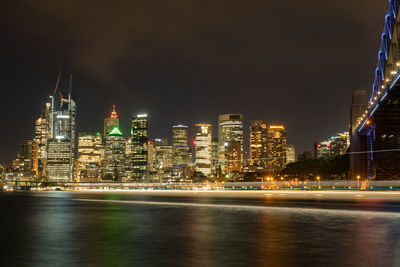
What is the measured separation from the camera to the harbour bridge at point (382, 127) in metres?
69.7

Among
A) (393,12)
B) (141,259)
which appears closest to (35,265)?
(141,259)

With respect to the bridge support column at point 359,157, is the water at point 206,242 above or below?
below

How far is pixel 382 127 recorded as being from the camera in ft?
280

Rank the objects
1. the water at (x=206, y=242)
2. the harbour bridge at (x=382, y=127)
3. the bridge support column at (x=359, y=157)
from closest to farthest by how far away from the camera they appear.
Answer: the water at (x=206, y=242)
the harbour bridge at (x=382, y=127)
the bridge support column at (x=359, y=157)

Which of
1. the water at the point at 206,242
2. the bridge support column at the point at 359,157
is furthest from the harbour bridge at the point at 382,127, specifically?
the water at the point at 206,242

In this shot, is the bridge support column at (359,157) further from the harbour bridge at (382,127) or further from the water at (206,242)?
the water at (206,242)

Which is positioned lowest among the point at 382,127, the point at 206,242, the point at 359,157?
the point at 206,242

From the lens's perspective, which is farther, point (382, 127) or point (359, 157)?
point (359, 157)

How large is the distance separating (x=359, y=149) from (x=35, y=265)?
309 ft

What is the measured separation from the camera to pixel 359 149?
97.6 meters

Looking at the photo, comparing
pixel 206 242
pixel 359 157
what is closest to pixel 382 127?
pixel 359 157

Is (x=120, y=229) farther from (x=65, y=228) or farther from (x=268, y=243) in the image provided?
(x=268, y=243)

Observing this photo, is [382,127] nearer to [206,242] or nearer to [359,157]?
[359,157]

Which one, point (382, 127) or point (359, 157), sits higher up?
point (382, 127)
